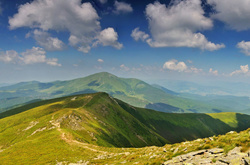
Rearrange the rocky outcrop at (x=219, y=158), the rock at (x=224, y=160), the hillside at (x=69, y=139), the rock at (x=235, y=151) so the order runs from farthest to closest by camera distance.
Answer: the hillside at (x=69, y=139), the rock at (x=235, y=151), the rock at (x=224, y=160), the rocky outcrop at (x=219, y=158)

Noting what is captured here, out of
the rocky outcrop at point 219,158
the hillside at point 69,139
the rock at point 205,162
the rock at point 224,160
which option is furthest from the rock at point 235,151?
the hillside at point 69,139

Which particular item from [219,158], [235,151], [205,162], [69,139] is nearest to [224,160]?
[219,158]

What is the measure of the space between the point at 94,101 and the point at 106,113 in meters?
27.8

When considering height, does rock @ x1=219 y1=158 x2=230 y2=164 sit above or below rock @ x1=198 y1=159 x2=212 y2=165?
above

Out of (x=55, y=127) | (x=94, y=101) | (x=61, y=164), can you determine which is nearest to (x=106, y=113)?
(x=94, y=101)

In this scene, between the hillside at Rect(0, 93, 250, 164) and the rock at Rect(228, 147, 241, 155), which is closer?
the rock at Rect(228, 147, 241, 155)

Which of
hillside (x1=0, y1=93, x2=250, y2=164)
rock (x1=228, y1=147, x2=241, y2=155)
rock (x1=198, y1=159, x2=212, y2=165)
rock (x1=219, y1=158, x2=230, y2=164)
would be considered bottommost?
hillside (x1=0, y1=93, x2=250, y2=164)

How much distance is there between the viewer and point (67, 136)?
73500 millimetres

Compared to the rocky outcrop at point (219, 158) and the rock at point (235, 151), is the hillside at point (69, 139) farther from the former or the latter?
the rock at point (235, 151)

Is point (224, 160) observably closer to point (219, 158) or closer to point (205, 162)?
point (219, 158)

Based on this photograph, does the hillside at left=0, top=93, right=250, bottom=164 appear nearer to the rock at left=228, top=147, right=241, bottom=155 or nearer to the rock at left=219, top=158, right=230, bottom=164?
the rock at left=219, top=158, right=230, bottom=164

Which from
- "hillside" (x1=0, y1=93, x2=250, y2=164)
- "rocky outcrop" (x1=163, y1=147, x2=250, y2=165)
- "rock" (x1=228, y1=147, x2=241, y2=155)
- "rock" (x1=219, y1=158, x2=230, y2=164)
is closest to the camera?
"rocky outcrop" (x1=163, y1=147, x2=250, y2=165)

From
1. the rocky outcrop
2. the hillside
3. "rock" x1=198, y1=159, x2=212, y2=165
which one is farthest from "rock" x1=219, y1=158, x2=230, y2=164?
the hillside

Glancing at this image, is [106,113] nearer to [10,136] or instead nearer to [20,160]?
[10,136]
